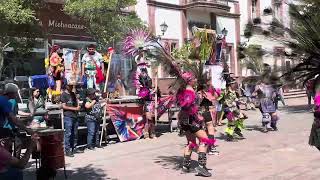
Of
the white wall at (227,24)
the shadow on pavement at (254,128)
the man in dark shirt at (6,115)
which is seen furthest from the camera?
the white wall at (227,24)

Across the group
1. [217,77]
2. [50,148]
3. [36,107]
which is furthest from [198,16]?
[50,148]

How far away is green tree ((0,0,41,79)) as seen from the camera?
12.6m

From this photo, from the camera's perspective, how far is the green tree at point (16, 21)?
12.6m

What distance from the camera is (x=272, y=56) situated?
302 centimetres

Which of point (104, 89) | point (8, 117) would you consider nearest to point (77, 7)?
point (104, 89)

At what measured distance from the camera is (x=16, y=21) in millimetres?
13211

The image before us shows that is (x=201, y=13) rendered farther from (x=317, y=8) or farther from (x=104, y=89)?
(x=317, y=8)

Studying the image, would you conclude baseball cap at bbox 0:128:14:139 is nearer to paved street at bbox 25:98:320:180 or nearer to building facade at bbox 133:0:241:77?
paved street at bbox 25:98:320:180

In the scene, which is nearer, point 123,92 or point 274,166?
point 274,166

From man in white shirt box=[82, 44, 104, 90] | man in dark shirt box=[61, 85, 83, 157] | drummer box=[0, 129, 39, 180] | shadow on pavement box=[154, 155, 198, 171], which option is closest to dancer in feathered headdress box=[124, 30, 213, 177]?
shadow on pavement box=[154, 155, 198, 171]

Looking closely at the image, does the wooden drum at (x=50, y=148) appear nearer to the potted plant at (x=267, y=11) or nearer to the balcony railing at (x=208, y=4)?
the potted plant at (x=267, y=11)

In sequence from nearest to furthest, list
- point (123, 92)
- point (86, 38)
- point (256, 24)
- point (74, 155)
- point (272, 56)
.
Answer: point (272, 56)
point (256, 24)
point (74, 155)
point (123, 92)
point (86, 38)

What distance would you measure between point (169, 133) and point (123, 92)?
2.10m

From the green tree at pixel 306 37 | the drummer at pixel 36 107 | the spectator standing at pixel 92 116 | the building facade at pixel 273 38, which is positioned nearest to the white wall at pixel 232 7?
the drummer at pixel 36 107
